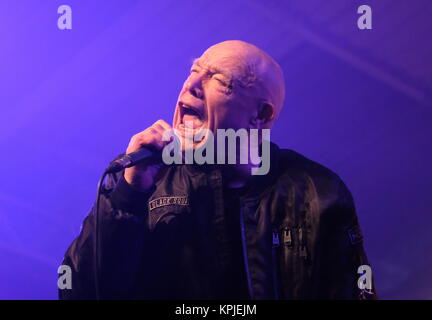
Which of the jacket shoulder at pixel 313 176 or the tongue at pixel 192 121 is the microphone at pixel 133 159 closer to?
the tongue at pixel 192 121

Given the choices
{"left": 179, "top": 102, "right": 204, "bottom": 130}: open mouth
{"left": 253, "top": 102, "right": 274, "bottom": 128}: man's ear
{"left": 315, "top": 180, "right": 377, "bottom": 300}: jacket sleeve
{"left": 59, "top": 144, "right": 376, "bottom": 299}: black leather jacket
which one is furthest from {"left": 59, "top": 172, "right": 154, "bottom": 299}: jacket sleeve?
{"left": 315, "top": 180, "right": 377, "bottom": 300}: jacket sleeve

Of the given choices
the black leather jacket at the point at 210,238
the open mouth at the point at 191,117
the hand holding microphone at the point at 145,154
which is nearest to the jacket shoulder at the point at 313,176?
the black leather jacket at the point at 210,238

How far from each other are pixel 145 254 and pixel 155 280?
0.09 metres

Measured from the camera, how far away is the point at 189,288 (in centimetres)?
162

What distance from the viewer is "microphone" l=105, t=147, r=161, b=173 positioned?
4.74ft

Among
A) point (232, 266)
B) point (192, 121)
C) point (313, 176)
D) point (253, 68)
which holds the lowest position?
point (232, 266)

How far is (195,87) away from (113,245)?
0.53m

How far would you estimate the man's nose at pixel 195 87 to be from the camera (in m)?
1.61

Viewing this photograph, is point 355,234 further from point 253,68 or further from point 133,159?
point 133,159

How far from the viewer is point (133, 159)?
1.47m

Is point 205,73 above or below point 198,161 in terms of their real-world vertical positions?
above

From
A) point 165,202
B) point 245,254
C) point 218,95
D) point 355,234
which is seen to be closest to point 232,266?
point 245,254
